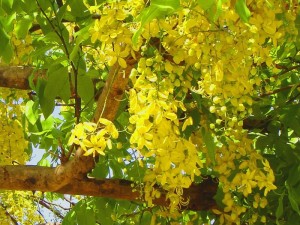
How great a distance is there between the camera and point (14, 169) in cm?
225

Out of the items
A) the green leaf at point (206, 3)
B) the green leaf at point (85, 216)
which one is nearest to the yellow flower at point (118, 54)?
the green leaf at point (206, 3)

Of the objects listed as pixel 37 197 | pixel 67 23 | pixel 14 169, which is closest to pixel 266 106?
pixel 67 23

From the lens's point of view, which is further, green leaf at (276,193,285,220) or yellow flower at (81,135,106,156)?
green leaf at (276,193,285,220)

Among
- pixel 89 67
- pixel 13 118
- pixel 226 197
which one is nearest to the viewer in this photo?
pixel 226 197

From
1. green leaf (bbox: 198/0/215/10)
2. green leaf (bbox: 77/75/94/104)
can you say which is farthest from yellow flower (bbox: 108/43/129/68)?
green leaf (bbox: 77/75/94/104)

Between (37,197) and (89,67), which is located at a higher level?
(89,67)

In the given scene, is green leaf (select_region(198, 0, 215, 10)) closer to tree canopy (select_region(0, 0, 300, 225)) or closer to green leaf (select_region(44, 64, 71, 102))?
tree canopy (select_region(0, 0, 300, 225))

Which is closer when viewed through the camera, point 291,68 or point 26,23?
point 26,23

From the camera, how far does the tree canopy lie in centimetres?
147

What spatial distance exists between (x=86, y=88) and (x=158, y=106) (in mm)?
772

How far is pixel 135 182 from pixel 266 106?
68cm

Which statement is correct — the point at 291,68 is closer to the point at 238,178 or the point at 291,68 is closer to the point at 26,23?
the point at 238,178

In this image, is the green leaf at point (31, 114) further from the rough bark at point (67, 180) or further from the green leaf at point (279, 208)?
the green leaf at point (279, 208)

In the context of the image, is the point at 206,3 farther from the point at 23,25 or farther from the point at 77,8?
the point at 23,25
